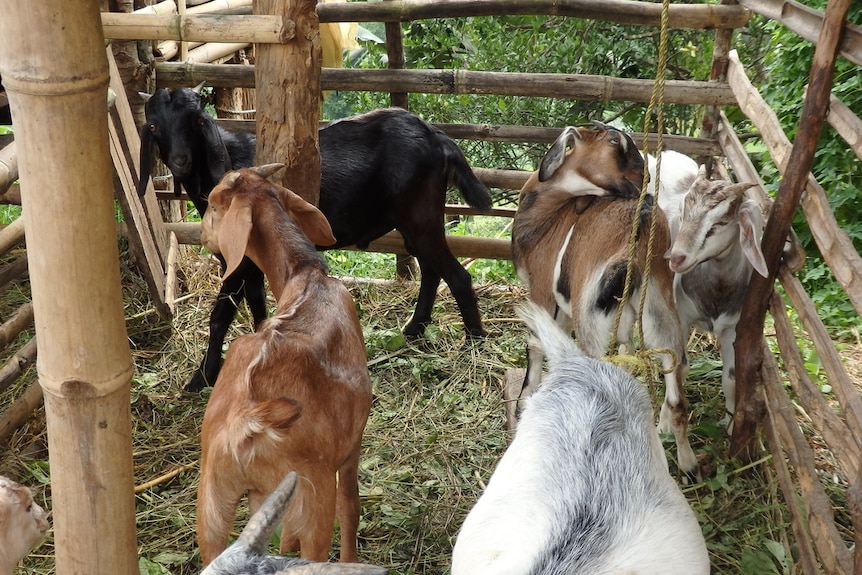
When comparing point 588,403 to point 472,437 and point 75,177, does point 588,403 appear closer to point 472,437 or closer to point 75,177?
point 75,177

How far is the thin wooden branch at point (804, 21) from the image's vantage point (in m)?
3.46

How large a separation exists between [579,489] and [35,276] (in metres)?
1.51

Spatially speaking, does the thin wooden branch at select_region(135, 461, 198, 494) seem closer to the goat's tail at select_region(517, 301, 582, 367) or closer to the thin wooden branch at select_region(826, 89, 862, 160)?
the goat's tail at select_region(517, 301, 582, 367)

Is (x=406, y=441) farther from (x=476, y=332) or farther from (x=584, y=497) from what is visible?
(x=584, y=497)

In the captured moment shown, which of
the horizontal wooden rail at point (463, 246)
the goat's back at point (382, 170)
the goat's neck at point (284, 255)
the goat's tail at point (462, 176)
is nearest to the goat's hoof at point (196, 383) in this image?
the goat's back at point (382, 170)

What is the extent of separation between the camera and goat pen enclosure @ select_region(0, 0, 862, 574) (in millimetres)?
3410

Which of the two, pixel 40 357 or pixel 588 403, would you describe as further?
pixel 588 403

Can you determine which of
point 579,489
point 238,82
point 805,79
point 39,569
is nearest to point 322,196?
point 238,82

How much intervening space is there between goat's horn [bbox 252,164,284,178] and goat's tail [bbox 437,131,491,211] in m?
2.13

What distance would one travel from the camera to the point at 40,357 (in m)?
2.08

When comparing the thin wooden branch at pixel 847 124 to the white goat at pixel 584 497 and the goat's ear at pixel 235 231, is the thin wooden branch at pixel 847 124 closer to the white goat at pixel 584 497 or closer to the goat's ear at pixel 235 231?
the white goat at pixel 584 497

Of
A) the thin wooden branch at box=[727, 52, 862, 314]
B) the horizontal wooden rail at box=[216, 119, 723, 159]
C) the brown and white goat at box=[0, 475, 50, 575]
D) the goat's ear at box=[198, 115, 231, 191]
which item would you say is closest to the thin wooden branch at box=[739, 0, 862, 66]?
the thin wooden branch at box=[727, 52, 862, 314]

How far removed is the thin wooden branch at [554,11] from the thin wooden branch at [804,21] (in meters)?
0.24

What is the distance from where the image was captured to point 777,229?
13.0ft
